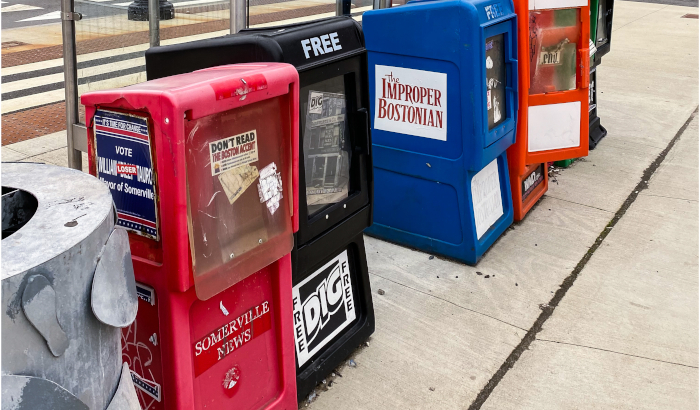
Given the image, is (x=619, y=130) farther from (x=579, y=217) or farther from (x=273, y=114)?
(x=273, y=114)

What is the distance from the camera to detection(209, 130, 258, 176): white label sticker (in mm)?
2129

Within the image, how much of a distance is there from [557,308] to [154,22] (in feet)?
10.4

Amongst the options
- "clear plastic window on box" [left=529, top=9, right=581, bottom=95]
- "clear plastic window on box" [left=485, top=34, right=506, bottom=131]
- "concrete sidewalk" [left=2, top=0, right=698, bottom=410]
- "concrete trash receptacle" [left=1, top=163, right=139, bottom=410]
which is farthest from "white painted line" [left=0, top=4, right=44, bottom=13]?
"concrete trash receptacle" [left=1, top=163, right=139, bottom=410]

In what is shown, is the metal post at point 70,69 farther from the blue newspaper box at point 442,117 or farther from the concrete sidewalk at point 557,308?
the blue newspaper box at point 442,117

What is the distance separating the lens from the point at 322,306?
3.07 m

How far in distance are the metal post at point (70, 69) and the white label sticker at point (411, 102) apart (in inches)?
80.7

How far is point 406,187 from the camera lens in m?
4.30

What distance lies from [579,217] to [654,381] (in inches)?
77.3

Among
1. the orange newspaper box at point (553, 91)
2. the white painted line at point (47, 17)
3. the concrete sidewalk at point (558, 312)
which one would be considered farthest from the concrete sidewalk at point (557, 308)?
the white painted line at point (47, 17)

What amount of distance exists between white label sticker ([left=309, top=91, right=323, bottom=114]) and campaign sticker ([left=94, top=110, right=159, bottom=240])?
0.86 metres

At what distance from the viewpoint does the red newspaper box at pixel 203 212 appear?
6.68 ft

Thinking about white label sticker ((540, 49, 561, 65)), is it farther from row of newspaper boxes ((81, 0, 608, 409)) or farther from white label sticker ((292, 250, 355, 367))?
white label sticker ((292, 250, 355, 367))

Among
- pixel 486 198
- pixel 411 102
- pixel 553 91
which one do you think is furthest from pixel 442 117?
pixel 553 91

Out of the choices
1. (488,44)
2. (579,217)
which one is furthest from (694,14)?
(488,44)
